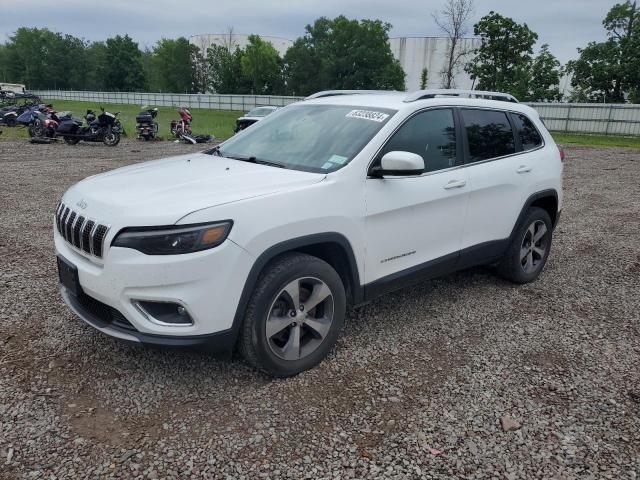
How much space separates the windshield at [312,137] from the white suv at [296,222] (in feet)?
0.05

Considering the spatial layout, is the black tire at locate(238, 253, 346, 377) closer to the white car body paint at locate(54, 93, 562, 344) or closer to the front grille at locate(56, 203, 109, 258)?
the white car body paint at locate(54, 93, 562, 344)

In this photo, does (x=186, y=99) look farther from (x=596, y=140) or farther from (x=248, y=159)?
(x=248, y=159)

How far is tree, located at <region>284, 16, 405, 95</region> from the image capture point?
60.7 metres

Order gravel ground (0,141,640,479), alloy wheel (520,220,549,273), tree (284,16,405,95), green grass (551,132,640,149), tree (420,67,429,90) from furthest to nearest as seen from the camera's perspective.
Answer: tree (420,67,429,90)
tree (284,16,405,95)
green grass (551,132,640,149)
alloy wheel (520,220,549,273)
gravel ground (0,141,640,479)

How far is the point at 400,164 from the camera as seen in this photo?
3.16 meters

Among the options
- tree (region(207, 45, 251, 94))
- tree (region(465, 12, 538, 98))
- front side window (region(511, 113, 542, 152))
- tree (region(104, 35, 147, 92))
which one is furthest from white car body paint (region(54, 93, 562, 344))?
tree (region(104, 35, 147, 92))

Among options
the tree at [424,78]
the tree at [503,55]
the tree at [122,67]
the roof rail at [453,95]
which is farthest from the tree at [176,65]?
the roof rail at [453,95]

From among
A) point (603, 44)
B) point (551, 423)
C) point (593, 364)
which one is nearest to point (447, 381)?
point (551, 423)

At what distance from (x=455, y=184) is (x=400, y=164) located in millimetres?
872

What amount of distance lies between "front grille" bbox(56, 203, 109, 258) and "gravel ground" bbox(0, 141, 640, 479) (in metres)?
0.84

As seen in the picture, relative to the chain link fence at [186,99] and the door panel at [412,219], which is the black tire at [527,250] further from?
the chain link fence at [186,99]

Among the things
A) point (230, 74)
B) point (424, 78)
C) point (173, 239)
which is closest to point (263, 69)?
point (230, 74)

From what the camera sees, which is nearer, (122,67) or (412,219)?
(412,219)

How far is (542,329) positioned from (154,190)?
3103 millimetres
